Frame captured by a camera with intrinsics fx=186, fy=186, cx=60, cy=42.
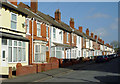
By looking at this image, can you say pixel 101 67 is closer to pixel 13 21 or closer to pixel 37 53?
pixel 37 53

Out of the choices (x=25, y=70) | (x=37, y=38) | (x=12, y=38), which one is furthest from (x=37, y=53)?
(x=25, y=70)

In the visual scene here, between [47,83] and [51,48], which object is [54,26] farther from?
[47,83]

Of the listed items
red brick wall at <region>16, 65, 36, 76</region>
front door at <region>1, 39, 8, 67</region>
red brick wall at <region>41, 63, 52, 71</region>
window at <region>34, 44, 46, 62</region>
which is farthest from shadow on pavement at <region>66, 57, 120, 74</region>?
front door at <region>1, 39, 8, 67</region>

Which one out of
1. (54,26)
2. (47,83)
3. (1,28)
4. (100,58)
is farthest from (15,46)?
(100,58)

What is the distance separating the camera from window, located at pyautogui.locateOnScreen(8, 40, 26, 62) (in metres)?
18.6

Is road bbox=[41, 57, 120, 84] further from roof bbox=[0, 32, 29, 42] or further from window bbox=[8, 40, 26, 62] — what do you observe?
roof bbox=[0, 32, 29, 42]

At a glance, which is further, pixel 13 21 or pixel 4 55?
pixel 13 21

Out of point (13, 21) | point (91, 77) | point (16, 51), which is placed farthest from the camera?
point (16, 51)

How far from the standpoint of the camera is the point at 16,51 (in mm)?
19547

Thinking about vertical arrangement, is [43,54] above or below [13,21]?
below

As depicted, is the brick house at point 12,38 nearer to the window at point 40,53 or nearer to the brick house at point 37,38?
the brick house at point 37,38

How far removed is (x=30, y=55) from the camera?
22188 millimetres

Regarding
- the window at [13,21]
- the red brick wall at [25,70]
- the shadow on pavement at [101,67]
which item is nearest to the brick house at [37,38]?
the window at [13,21]

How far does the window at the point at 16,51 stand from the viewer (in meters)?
18.6
